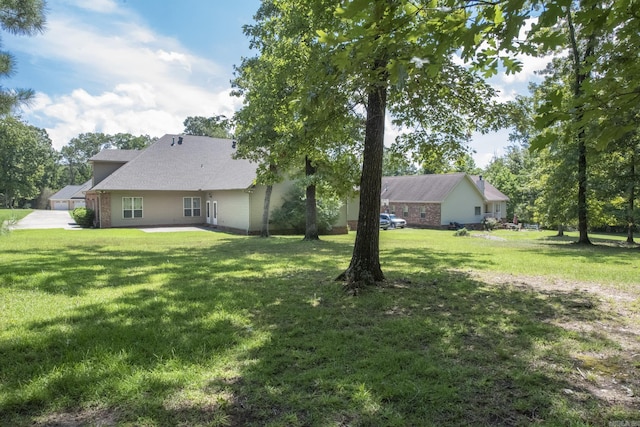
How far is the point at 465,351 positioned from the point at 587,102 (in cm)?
252

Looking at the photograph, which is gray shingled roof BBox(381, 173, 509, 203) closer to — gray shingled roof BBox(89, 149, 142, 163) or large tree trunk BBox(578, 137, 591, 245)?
large tree trunk BBox(578, 137, 591, 245)

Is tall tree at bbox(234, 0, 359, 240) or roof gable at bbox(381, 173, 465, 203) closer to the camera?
tall tree at bbox(234, 0, 359, 240)

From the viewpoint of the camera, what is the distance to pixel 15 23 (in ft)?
23.9

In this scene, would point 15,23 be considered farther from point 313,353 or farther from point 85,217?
point 85,217

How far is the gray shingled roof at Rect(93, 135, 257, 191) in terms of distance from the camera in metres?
26.5

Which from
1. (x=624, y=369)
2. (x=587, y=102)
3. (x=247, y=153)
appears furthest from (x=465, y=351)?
(x=247, y=153)

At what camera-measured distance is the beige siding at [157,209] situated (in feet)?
89.6

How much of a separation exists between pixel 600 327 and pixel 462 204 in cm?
3667

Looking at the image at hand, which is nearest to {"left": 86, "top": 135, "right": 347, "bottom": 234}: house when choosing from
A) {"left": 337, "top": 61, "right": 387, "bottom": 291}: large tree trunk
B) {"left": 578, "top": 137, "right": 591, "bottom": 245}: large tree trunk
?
{"left": 578, "top": 137, "right": 591, "bottom": 245}: large tree trunk

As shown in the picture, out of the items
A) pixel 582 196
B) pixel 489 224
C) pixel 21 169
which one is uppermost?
pixel 21 169

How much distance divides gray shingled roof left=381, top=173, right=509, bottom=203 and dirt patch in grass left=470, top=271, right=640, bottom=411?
31.5 metres

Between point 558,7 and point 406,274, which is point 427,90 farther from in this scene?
point 558,7

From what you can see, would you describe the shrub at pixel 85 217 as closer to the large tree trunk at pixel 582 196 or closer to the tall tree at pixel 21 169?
the large tree trunk at pixel 582 196

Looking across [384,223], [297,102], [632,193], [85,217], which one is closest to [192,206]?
[85,217]
